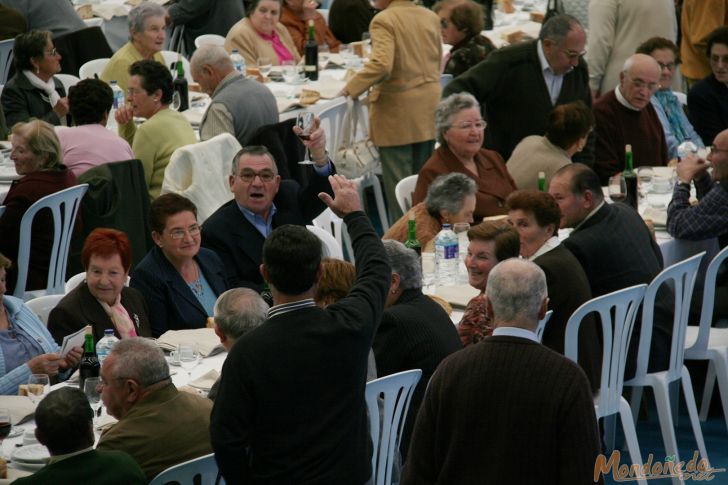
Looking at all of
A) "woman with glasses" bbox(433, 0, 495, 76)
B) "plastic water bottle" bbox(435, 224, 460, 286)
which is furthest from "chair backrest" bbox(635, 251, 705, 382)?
"woman with glasses" bbox(433, 0, 495, 76)

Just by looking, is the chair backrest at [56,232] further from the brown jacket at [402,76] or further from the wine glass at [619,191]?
the wine glass at [619,191]

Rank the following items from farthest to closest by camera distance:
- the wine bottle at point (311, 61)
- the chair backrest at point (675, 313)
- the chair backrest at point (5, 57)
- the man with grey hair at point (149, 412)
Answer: the chair backrest at point (5, 57), the wine bottle at point (311, 61), the chair backrest at point (675, 313), the man with grey hair at point (149, 412)

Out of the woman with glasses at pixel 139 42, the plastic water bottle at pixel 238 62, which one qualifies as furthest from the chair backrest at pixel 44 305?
the plastic water bottle at pixel 238 62

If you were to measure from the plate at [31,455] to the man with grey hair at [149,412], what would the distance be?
26cm

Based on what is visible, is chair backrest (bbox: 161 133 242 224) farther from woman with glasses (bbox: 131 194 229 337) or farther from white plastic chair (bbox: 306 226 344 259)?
woman with glasses (bbox: 131 194 229 337)

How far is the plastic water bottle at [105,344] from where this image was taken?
17.2ft

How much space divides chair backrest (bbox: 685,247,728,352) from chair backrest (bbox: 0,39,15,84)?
5.81 m

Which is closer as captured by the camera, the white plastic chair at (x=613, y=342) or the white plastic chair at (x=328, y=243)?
the white plastic chair at (x=613, y=342)

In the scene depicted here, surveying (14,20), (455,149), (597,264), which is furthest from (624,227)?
(14,20)

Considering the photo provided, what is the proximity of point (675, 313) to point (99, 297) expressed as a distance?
2.33 m

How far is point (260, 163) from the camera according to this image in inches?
257

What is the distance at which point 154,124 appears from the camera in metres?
7.63

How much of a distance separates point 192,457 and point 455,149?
328 centimetres

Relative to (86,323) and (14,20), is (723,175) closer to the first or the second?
(86,323)
